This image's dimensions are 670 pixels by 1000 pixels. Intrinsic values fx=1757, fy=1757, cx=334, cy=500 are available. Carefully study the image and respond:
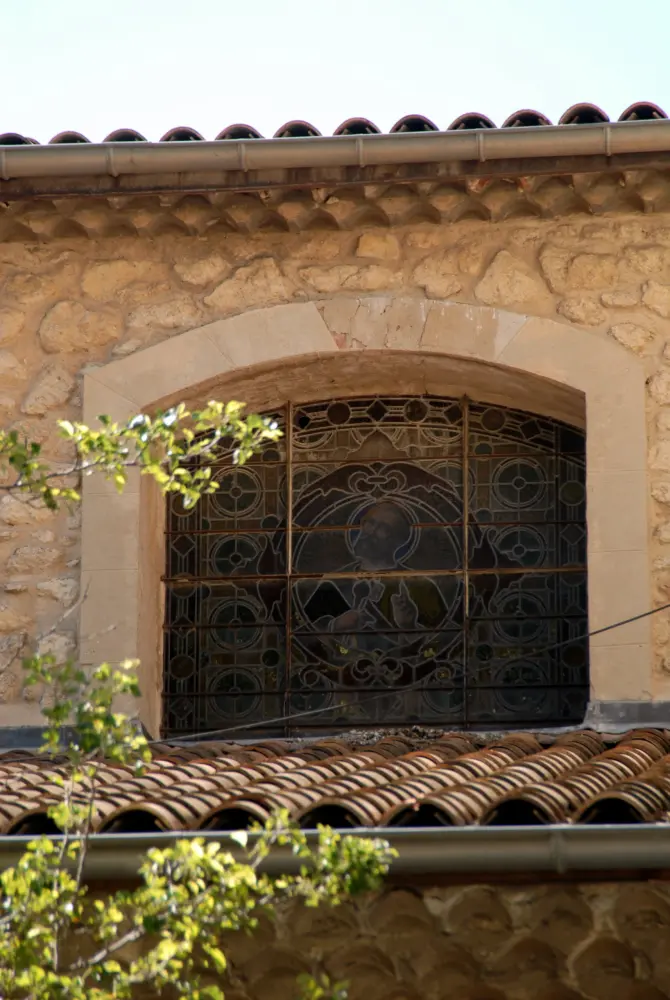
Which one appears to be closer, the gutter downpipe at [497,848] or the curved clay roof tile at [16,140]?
the gutter downpipe at [497,848]

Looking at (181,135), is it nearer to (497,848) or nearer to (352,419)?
(352,419)

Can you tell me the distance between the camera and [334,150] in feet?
24.7

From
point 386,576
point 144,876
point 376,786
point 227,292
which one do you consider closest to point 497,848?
point 376,786

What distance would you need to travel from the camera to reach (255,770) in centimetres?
593

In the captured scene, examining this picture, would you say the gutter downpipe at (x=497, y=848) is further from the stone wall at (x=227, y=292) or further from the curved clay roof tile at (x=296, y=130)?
the curved clay roof tile at (x=296, y=130)

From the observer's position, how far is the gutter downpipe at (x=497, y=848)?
15.8 ft

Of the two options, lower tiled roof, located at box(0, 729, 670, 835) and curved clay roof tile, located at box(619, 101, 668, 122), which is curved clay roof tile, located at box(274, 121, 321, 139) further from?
lower tiled roof, located at box(0, 729, 670, 835)

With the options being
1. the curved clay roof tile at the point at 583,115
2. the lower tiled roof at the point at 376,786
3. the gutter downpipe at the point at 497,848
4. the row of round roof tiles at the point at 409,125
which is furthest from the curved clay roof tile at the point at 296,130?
the gutter downpipe at the point at 497,848

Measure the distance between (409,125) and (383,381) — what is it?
3.94 ft

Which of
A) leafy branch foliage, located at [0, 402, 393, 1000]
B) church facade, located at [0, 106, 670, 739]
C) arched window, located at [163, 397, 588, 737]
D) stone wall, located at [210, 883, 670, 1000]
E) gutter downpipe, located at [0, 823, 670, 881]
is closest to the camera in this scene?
leafy branch foliage, located at [0, 402, 393, 1000]

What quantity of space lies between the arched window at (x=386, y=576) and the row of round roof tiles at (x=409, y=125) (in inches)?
51.1

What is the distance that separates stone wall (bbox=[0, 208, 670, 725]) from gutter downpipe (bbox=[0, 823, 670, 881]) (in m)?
2.76

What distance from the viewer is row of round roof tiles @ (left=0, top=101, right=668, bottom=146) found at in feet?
24.8

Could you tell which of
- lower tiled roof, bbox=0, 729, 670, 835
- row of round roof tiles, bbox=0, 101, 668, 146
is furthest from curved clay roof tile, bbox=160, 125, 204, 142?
lower tiled roof, bbox=0, 729, 670, 835
